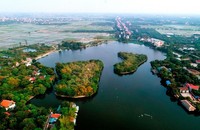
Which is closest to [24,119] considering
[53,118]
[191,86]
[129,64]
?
[53,118]

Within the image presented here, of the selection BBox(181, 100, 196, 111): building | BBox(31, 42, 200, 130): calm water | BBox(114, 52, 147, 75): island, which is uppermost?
BBox(114, 52, 147, 75): island

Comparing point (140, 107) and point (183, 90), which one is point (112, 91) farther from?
point (183, 90)

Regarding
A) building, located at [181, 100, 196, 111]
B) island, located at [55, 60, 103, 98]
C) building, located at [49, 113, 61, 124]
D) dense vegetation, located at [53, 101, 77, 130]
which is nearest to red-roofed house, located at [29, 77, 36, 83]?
island, located at [55, 60, 103, 98]

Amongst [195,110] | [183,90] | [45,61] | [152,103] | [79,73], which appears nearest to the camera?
[195,110]

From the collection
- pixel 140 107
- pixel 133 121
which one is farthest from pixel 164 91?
pixel 133 121

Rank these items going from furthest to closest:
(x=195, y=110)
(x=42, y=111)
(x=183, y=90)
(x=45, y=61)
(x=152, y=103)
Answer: (x=45, y=61), (x=183, y=90), (x=152, y=103), (x=195, y=110), (x=42, y=111)

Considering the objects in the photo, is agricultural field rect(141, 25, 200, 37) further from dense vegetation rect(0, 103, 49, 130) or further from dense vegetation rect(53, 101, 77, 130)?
dense vegetation rect(0, 103, 49, 130)

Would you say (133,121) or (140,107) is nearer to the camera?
(133,121)
